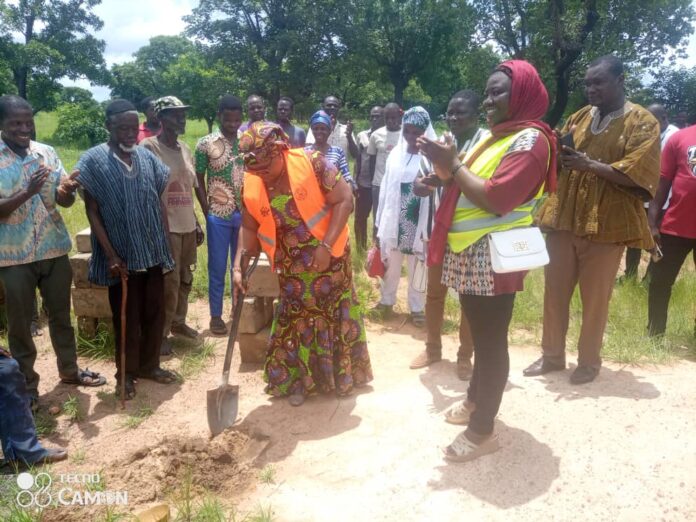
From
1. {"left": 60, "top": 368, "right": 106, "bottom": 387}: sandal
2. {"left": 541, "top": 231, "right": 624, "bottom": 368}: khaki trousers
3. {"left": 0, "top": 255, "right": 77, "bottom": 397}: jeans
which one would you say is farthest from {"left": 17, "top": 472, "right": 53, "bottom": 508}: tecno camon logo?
{"left": 541, "top": 231, "right": 624, "bottom": 368}: khaki trousers

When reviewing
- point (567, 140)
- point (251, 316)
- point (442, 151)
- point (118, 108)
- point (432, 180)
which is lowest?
point (251, 316)

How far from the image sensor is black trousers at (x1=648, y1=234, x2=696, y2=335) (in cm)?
399

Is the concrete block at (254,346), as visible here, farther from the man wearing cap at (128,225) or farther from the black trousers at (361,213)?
the black trousers at (361,213)

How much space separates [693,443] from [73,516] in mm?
3254

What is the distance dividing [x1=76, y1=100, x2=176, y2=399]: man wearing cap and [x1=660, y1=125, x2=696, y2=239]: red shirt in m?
3.91

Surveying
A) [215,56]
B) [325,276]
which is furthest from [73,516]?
[215,56]

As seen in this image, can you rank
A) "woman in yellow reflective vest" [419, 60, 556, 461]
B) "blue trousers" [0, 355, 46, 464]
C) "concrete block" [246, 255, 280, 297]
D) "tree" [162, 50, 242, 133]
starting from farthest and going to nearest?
"tree" [162, 50, 242, 133] → "concrete block" [246, 255, 280, 297] → "blue trousers" [0, 355, 46, 464] → "woman in yellow reflective vest" [419, 60, 556, 461]

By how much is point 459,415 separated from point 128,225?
245cm

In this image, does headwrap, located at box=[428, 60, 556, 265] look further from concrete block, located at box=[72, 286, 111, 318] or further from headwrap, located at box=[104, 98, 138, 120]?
concrete block, located at box=[72, 286, 111, 318]

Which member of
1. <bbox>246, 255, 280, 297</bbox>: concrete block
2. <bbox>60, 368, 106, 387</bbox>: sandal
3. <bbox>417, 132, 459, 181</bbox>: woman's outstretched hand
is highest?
<bbox>417, 132, 459, 181</bbox>: woman's outstretched hand

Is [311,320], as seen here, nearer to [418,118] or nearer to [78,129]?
[418,118]

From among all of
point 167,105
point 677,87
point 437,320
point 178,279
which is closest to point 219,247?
point 178,279

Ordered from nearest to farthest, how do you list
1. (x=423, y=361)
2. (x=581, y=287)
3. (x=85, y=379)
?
(x=581, y=287) → (x=85, y=379) → (x=423, y=361)

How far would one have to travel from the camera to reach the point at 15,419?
2684 mm
